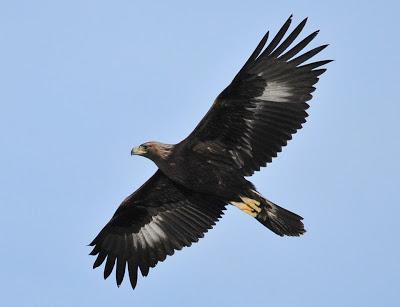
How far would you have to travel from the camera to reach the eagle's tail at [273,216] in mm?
15938

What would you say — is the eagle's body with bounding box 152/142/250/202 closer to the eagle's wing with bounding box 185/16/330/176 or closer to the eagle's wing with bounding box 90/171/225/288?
the eagle's wing with bounding box 185/16/330/176

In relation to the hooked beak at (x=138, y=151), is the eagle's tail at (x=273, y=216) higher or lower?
lower

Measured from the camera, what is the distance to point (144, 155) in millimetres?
16266

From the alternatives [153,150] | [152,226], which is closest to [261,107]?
[153,150]

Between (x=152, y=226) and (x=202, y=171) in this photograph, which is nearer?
(x=202, y=171)

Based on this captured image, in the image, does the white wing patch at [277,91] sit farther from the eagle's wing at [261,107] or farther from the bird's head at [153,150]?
the bird's head at [153,150]

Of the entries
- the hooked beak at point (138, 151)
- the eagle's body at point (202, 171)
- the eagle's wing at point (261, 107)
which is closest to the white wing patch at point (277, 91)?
the eagle's wing at point (261, 107)

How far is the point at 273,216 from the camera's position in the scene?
16078mm

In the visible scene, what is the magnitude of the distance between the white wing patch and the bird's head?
173 cm

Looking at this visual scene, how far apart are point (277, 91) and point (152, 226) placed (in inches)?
142

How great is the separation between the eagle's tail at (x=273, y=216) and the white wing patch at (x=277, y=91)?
1.54 metres

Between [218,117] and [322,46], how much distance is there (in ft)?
6.24

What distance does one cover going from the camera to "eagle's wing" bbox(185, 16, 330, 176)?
15336 mm

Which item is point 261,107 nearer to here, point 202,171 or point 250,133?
point 250,133
